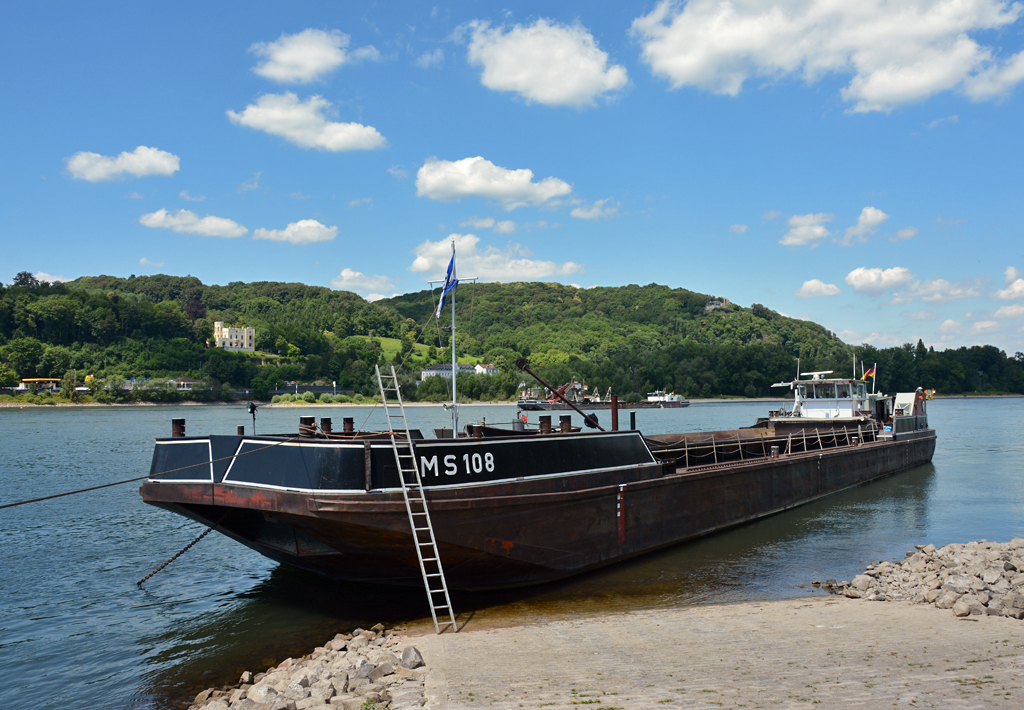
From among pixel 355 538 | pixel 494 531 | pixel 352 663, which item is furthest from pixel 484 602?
pixel 352 663

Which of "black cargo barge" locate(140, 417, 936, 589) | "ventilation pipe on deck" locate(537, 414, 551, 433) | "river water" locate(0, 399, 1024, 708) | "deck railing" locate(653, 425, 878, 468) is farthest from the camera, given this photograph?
"deck railing" locate(653, 425, 878, 468)

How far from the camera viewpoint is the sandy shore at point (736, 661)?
249 inches

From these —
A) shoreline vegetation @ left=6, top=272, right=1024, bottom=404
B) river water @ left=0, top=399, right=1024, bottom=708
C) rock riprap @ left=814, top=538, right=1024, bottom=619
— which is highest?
shoreline vegetation @ left=6, top=272, right=1024, bottom=404

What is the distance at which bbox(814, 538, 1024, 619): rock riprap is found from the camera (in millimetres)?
9469

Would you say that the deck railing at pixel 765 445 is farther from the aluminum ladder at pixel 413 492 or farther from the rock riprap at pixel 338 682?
the rock riprap at pixel 338 682

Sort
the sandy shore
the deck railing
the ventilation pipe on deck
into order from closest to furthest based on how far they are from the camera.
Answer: the sandy shore, the ventilation pipe on deck, the deck railing

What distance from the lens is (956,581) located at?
10.4m

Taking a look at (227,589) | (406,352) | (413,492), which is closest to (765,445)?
(413,492)

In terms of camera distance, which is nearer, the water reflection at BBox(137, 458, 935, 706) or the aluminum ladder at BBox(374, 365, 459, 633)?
the aluminum ladder at BBox(374, 365, 459, 633)

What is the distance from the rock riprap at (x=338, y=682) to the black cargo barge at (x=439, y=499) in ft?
5.37

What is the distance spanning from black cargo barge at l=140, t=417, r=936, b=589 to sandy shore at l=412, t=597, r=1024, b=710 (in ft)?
4.59

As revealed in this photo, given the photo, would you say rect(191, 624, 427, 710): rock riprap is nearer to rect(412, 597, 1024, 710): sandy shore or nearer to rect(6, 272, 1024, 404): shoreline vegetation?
rect(412, 597, 1024, 710): sandy shore

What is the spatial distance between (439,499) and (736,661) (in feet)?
14.4

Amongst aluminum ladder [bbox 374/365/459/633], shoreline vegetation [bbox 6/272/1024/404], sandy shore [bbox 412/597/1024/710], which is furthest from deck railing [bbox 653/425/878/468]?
shoreline vegetation [bbox 6/272/1024/404]
